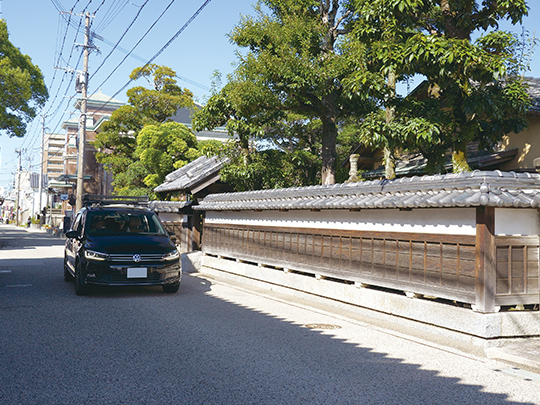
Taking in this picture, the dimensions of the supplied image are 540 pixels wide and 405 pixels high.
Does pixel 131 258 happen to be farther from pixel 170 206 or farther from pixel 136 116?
pixel 136 116

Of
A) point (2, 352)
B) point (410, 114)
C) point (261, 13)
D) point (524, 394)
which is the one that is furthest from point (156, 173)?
point (524, 394)

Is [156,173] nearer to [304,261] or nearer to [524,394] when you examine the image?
[304,261]

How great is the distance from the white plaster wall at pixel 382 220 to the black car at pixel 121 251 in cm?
285

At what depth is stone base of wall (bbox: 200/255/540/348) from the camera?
6957 mm

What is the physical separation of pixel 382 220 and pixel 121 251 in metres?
5.39

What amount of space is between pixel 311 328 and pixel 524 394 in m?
3.61

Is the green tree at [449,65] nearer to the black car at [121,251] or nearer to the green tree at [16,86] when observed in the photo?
the black car at [121,251]

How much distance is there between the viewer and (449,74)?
29.3 ft

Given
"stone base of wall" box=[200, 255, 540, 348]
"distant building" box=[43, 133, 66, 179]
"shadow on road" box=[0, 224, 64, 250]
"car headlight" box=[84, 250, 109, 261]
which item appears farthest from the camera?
"distant building" box=[43, 133, 66, 179]

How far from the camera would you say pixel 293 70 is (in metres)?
13.0

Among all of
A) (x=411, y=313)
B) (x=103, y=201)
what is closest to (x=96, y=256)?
(x=103, y=201)

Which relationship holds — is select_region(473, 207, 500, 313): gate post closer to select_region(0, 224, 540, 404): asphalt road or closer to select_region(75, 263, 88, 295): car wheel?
select_region(0, 224, 540, 404): asphalt road

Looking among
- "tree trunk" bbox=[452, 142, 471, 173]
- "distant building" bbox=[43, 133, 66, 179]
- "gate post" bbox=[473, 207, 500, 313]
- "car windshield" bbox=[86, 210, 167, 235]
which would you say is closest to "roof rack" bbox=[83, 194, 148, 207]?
"car windshield" bbox=[86, 210, 167, 235]

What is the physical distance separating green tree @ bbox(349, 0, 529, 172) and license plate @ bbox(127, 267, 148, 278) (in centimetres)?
541
